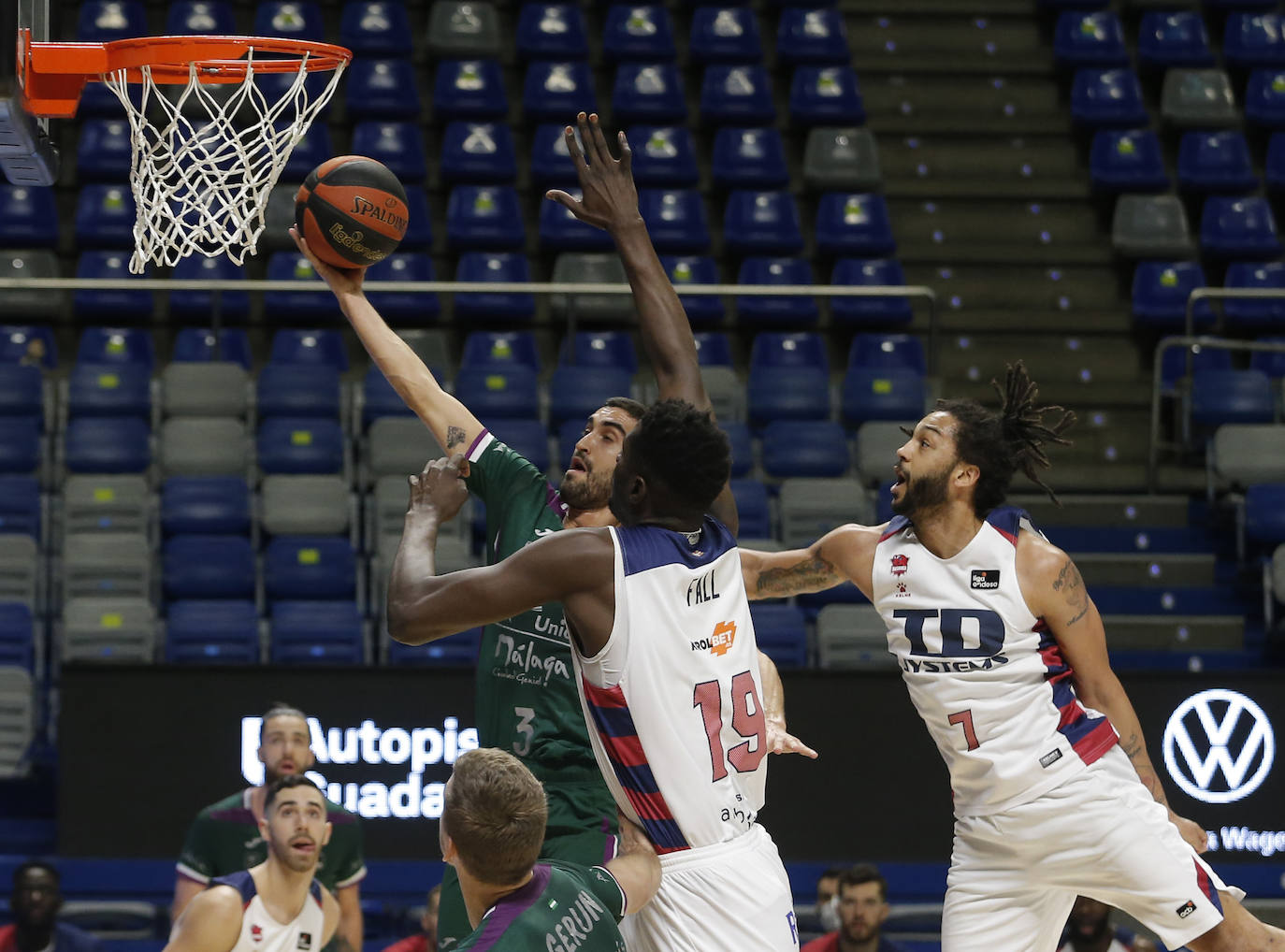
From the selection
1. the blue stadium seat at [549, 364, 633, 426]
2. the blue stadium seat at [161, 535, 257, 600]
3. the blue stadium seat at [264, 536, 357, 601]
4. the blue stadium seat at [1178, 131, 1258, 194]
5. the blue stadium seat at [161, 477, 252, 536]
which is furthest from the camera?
the blue stadium seat at [1178, 131, 1258, 194]

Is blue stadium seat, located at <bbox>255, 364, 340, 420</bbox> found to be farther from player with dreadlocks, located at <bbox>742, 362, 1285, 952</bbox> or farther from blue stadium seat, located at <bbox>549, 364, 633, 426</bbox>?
player with dreadlocks, located at <bbox>742, 362, 1285, 952</bbox>

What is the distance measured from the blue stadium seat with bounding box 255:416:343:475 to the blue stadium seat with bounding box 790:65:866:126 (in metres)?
5.09

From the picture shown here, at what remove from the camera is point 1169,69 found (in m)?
14.3

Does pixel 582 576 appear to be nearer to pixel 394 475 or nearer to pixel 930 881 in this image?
pixel 930 881

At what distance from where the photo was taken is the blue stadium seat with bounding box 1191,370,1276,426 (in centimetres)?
1173

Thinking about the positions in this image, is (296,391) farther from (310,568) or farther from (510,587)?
(510,587)

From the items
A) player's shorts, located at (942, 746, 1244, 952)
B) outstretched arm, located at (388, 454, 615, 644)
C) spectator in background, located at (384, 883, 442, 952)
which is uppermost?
outstretched arm, located at (388, 454, 615, 644)

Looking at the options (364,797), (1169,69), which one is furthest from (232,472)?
(1169,69)

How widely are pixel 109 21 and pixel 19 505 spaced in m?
4.51

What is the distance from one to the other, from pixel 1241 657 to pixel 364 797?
5555 mm

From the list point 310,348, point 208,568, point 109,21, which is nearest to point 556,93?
point 310,348

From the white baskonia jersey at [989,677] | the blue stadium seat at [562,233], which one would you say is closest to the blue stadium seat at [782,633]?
the blue stadium seat at [562,233]

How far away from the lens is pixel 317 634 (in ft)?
32.0

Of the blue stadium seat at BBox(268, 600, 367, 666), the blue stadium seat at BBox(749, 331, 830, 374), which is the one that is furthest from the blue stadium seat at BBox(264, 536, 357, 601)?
the blue stadium seat at BBox(749, 331, 830, 374)
